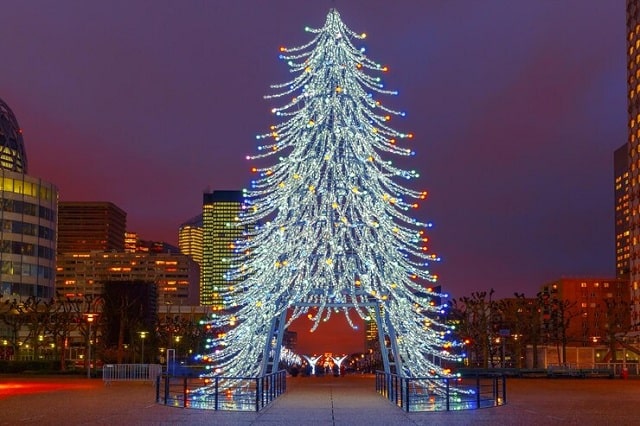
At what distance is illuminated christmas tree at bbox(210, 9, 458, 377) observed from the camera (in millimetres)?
28688

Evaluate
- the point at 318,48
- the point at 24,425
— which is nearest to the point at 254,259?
the point at 318,48

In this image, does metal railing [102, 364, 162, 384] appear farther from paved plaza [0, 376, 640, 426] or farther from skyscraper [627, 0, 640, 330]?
skyscraper [627, 0, 640, 330]

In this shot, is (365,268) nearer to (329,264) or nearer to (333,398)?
(329,264)

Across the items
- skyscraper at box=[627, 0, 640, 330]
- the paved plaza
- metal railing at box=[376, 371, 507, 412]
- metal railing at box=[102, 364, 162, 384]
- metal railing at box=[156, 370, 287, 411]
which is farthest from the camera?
skyscraper at box=[627, 0, 640, 330]

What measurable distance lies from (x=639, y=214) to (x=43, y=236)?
72277 mm

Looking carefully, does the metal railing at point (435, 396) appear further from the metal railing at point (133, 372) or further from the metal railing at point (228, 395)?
the metal railing at point (133, 372)

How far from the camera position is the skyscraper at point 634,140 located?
12329 centimetres

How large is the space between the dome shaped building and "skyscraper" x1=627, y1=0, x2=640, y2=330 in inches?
2781

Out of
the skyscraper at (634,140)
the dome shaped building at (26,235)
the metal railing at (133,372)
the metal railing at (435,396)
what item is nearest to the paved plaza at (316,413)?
the metal railing at (435,396)

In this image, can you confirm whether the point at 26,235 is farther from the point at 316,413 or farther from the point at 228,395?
the point at 316,413

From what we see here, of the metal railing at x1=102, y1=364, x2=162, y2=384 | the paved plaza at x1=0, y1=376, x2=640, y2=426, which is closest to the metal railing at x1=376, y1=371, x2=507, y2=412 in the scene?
the paved plaza at x1=0, y1=376, x2=640, y2=426

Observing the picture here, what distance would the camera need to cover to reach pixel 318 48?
2975 cm

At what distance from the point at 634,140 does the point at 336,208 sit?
10453 cm

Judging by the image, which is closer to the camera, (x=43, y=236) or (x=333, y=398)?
(x=333, y=398)
